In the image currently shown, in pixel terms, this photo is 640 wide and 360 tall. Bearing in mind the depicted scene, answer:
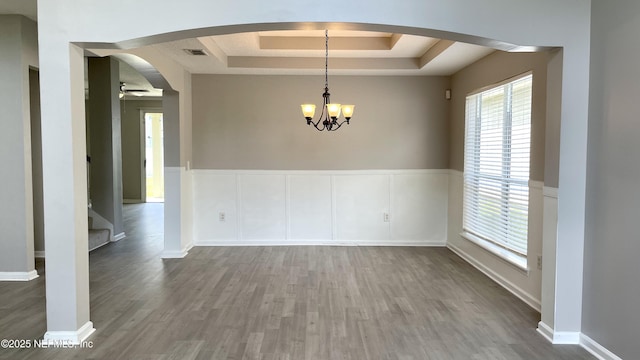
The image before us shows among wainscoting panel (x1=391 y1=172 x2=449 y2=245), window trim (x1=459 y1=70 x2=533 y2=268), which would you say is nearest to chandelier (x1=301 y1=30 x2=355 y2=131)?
wainscoting panel (x1=391 y1=172 x2=449 y2=245)

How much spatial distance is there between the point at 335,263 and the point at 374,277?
68 centimetres

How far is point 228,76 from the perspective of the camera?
576cm

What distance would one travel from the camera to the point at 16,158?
14.1 ft

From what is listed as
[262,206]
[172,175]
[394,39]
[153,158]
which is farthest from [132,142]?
[394,39]

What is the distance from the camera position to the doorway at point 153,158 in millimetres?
10727

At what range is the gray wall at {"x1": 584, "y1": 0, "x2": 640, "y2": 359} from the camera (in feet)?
7.86

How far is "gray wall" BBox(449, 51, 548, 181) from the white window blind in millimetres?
112

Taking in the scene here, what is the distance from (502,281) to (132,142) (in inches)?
377

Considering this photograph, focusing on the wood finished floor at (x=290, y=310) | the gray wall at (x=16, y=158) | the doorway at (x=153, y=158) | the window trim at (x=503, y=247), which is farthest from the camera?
the doorway at (x=153, y=158)

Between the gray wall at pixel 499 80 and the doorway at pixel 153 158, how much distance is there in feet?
26.6

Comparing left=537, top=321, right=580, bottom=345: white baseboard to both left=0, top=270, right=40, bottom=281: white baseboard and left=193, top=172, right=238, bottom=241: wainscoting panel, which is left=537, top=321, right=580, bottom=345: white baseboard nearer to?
left=193, top=172, right=238, bottom=241: wainscoting panel

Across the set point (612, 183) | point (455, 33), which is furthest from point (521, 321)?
point (455, 33)

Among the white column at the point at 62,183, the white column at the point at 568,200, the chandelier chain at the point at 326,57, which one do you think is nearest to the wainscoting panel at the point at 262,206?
the chandelier chain at the point at 326,57

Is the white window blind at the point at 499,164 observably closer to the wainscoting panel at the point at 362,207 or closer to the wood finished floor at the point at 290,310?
the wood finished floor at the point at 290,310
